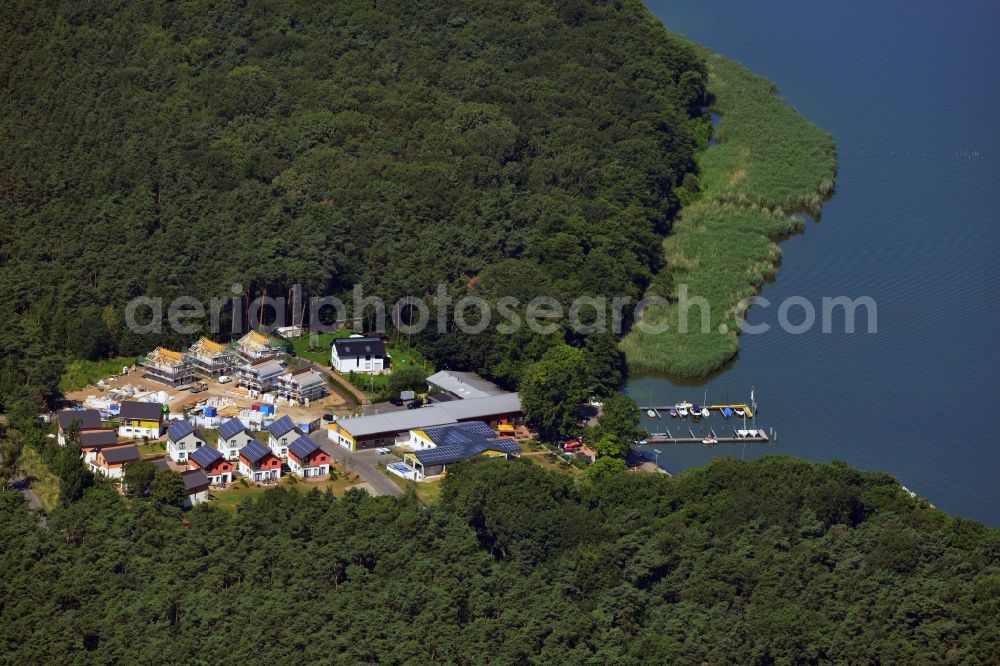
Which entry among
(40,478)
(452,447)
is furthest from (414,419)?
(40,478)

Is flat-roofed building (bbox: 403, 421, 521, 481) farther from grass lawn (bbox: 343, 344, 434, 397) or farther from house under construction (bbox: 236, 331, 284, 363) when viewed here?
house under construction (bbox: 236, 331, 284, 363)

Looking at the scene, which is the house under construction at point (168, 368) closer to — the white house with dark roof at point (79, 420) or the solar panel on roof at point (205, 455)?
the white house with dark roof at point (79, 420)

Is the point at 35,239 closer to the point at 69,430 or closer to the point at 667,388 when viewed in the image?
the point at 69,430

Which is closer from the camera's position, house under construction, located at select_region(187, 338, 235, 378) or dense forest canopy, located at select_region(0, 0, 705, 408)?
house under construction, located at select_region(187, 338, 235, 378)

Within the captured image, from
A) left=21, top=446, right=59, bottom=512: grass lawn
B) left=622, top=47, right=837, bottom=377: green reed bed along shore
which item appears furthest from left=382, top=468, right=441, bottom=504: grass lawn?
left=622, top=47, right=837, bottom=377: green reed bed along shore

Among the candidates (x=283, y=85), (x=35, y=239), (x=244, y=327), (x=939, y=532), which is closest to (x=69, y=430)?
(x=244, y=327)

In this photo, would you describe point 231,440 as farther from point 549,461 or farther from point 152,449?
point 549,461

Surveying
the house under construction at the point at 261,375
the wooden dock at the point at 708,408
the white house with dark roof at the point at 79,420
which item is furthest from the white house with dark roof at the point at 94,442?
the wooden dock at the point at 708,408
